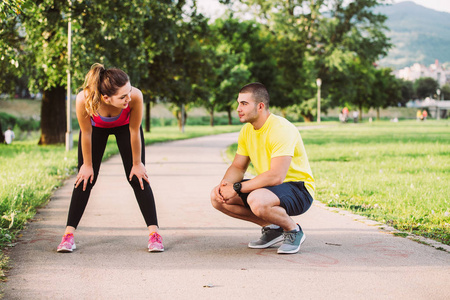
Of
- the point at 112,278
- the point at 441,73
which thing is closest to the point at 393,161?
the point at 112,278

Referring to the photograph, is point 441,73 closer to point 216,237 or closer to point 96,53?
point 96,53

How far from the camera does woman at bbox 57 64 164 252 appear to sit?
4.66 meters

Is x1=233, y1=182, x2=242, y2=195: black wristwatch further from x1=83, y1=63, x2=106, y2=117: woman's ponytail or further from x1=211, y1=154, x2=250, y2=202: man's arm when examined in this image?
x1=83, y1=63, x2=106, y2=117: woman's ponytail

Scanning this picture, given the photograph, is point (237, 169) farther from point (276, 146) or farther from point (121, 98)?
point (121, 98)

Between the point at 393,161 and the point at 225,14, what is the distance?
4448cm

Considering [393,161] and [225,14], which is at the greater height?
[225,14]

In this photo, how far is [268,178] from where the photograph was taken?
190 inches

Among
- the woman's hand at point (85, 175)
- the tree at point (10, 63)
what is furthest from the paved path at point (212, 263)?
the tree at point (10, 63)

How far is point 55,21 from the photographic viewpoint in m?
17.6

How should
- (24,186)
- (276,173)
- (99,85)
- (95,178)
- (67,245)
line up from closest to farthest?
(99,85)
(276,173)
(67,245)
(95,178)
(24,186)

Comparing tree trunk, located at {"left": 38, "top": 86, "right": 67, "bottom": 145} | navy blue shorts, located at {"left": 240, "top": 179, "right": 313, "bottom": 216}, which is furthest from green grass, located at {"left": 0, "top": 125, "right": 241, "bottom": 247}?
tree trunk, located at {"left": 38, "top": 86, "right": 67, "bottom": 145}

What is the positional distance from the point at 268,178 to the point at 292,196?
0.30 meters

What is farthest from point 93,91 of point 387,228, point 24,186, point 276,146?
point 24,186

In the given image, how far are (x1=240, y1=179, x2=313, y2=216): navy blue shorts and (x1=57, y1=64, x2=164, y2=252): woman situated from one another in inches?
35.1
